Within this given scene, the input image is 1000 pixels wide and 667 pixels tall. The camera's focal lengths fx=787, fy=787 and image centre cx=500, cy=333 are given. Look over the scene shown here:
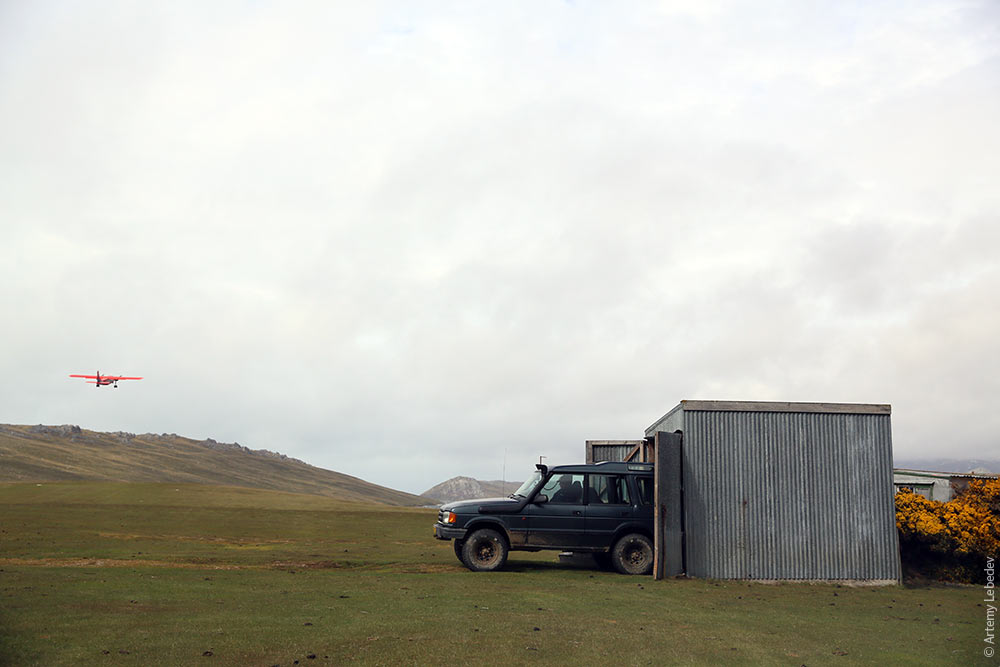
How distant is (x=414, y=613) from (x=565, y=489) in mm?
6551

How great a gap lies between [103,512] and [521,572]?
21314 millimetres

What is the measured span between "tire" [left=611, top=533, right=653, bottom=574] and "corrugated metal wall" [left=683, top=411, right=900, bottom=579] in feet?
2.90

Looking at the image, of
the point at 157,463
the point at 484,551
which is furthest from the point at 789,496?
the point at 157,463

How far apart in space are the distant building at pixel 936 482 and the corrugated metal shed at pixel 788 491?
4682 millimetres

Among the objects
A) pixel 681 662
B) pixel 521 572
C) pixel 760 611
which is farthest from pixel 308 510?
pixel 681 662

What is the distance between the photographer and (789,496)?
1648cm

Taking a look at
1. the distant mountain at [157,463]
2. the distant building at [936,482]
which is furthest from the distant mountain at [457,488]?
the distant building at [936,482]

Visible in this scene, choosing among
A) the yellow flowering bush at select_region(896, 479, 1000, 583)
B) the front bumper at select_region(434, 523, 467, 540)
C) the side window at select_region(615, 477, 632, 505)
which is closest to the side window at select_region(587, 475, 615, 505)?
the side window at select_region(615, 477, 632, 505)

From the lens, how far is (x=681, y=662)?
7.98 metres

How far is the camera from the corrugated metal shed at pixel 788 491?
16.2 meters

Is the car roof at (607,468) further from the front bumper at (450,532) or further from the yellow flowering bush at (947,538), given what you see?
the yellow flowering bush at (947,538)

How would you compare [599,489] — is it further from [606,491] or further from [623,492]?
[623,492]

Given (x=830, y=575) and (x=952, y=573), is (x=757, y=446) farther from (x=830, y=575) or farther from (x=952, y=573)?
(x=952, y=573)

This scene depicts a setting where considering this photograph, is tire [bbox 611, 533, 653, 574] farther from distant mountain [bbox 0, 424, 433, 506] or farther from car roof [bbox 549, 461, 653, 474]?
distant mountain [bbox 0, 424, 433, 506]
